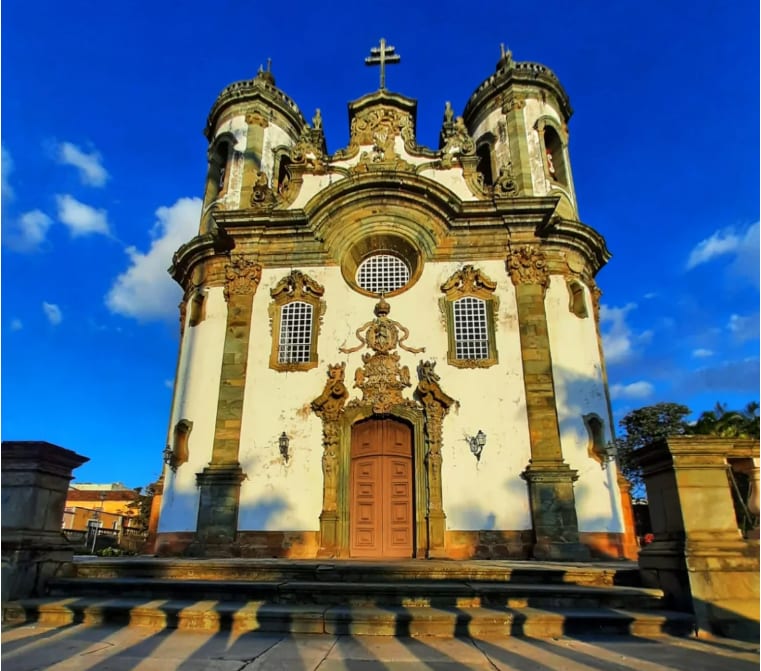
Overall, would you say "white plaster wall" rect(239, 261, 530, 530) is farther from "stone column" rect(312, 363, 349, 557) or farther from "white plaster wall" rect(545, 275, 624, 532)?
"white plaster wall" rect(545, 275, 624, 532)

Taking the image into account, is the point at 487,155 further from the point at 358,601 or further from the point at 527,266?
the point at 358,601

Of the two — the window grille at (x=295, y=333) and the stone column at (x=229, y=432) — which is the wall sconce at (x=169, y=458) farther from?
the window grille at (x=295, y=333)

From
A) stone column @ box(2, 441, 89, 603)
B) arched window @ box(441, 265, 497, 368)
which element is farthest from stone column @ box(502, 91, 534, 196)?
stone column @ box(2, 441, 89, 603)

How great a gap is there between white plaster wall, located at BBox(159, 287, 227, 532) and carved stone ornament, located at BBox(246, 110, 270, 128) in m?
7.34

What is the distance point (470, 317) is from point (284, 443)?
20.2 feet

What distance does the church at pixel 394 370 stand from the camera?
504 inches

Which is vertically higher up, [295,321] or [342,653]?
[295,321]

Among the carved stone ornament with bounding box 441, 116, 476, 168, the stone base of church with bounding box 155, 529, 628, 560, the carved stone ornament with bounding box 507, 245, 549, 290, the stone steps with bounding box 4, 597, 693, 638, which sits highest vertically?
the carved stone ornament with bounding box 441, 116, 476, 168

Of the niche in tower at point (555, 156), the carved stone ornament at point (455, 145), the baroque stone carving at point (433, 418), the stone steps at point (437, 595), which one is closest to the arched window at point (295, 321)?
the baroque stone carving at point (433, 418)

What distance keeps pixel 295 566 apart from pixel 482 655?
4.23 metres

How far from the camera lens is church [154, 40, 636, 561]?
42.0 feet

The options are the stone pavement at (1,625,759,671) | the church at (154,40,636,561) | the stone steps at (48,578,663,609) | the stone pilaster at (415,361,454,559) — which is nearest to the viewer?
the stone pavement at (1,625,759,671)

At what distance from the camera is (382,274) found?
52.2 feet

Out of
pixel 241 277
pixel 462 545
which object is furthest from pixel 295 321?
pixel 462 545
